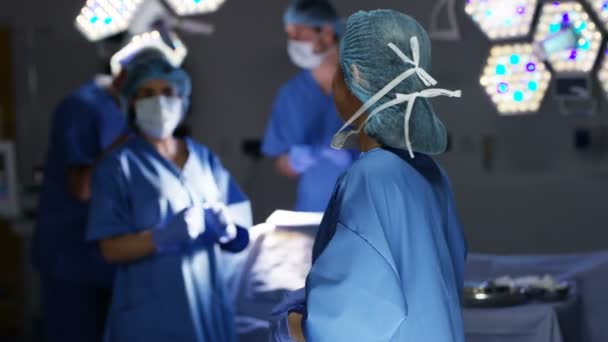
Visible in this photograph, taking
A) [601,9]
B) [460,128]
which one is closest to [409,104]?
[601,9]

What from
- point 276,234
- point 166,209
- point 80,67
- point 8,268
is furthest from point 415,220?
point 8,268

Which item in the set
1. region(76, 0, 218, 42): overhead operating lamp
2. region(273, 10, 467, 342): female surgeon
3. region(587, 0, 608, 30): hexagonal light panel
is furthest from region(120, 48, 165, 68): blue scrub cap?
region(587, 0, 608, 30): hexagonal light panel

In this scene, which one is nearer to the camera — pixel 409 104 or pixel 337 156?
pixel 409 104

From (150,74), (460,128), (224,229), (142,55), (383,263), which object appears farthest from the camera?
(460,128)

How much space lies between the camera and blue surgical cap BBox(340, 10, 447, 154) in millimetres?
1504

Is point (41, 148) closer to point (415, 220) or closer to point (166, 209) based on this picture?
point (166, 209)

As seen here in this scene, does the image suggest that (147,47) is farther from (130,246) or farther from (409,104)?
(409,104)

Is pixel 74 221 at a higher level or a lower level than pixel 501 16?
lower

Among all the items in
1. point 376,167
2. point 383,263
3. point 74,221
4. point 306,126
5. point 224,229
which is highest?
point 376,167

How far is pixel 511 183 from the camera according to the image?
4.02 meters

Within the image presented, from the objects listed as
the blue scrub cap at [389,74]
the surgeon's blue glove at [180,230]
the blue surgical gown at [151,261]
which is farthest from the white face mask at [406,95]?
the blue surgical gown at [151,261]

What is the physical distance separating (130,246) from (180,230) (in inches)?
5.4

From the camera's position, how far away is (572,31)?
2924 mm

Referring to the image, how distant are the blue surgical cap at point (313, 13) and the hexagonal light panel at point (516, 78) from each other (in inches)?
21.2
